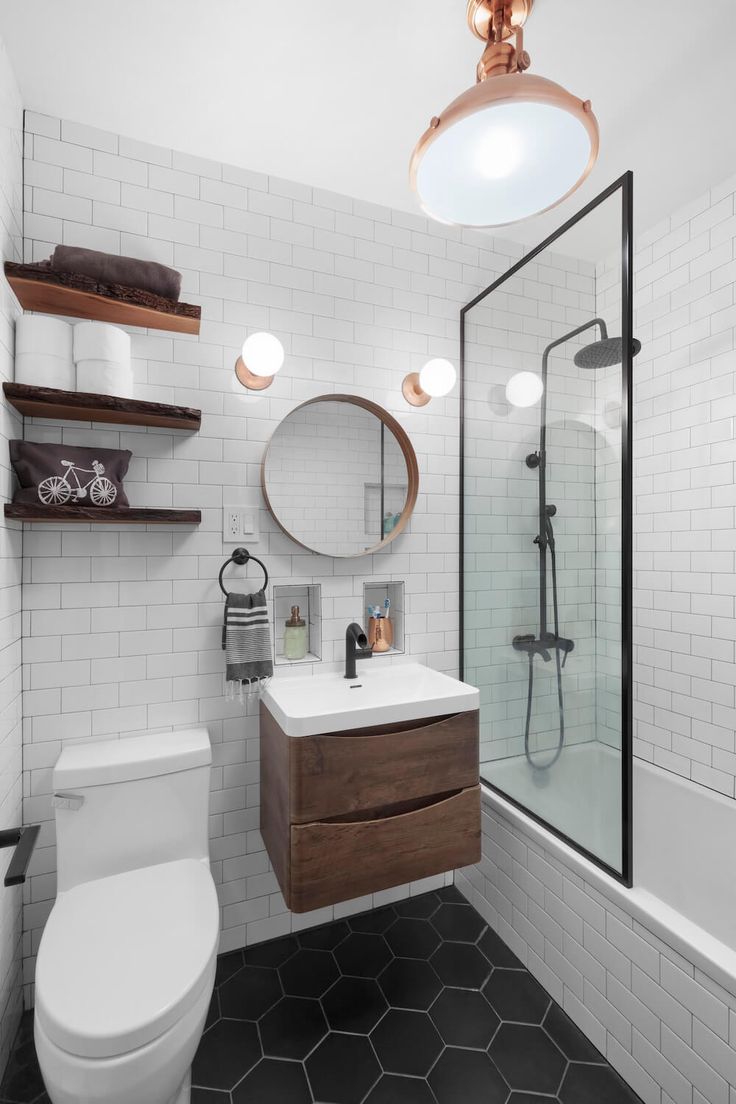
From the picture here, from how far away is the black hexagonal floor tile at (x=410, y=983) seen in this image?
1657mm

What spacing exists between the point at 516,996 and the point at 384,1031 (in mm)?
435

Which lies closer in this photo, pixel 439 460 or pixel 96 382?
pixel 96 382

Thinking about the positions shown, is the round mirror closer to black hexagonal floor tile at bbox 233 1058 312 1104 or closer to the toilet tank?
the toilet tank

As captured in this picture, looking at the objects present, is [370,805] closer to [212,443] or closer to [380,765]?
[380,765]

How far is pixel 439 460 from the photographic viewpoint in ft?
7.30

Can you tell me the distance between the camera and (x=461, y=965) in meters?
1.81

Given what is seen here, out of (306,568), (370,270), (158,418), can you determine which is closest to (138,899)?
(306,568)

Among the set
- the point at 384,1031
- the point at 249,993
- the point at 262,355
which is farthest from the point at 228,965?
the point at 262,355

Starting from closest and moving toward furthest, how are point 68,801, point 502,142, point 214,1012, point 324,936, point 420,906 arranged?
point 502,142, point 68,801, point 214,1012, point 324,936, point 420,906

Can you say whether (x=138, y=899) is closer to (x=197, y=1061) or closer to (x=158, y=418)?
(x=197, y=1061)

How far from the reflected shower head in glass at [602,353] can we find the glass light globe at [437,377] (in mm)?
516

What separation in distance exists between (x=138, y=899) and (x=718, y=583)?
2.22 meters

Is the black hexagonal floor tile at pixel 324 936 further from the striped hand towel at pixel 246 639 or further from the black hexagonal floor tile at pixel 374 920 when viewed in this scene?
the striped hand towel at pixel 246 639

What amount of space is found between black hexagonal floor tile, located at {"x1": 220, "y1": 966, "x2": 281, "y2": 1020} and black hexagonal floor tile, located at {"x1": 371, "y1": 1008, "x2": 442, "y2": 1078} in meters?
0.35
